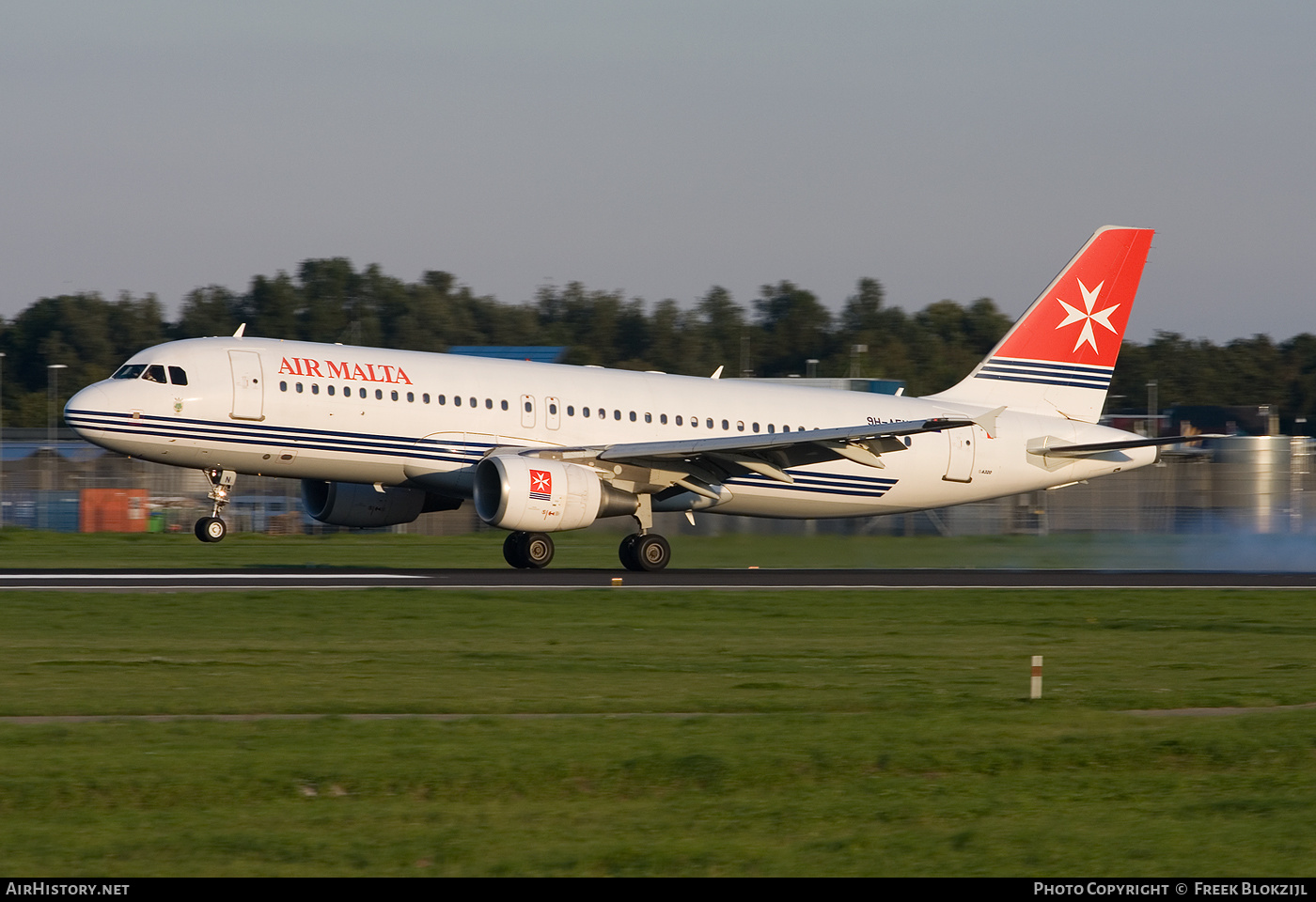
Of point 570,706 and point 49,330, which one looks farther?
point 49,330

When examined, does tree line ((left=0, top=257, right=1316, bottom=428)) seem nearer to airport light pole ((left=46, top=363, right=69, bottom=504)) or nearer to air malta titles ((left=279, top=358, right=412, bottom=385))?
airport light pole ((left=46, top=363, right=69, bottom=504))

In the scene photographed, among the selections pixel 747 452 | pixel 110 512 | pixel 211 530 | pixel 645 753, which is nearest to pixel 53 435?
pixel 110 512

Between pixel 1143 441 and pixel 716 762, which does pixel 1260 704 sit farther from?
pixel 1143 441

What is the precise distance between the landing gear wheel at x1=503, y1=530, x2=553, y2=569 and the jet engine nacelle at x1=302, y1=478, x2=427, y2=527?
2344 mm

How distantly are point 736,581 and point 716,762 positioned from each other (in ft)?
54.2

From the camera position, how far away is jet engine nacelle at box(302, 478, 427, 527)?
101 ft

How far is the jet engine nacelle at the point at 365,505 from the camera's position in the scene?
30.7 meters

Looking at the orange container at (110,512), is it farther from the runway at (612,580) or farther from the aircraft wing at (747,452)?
the aircraft wing at (747,452)

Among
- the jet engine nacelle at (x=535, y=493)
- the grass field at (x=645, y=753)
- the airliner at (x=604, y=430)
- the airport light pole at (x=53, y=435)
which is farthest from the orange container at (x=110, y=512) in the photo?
the grass field at (x=645, y=753)

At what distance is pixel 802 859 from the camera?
28.5ft

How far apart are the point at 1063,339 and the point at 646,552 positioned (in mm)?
11890

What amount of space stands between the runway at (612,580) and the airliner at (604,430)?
46.9 inches

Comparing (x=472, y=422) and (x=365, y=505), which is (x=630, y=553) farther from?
(x=365, y=505)

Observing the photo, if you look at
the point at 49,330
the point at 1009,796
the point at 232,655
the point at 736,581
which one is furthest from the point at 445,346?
the point at 1009,796
